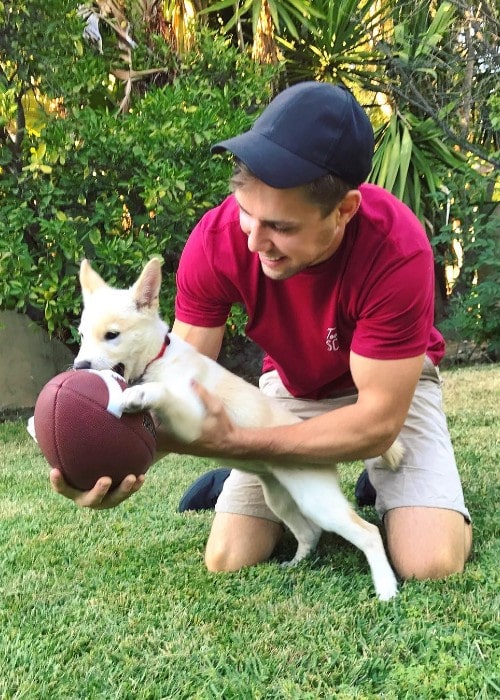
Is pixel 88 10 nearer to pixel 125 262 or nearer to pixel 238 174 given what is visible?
pixel 125 262

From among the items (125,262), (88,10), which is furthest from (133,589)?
(88,10)

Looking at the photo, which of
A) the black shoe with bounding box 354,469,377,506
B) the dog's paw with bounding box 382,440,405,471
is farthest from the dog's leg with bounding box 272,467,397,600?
the black shoe with bounding box 354,469,377,506

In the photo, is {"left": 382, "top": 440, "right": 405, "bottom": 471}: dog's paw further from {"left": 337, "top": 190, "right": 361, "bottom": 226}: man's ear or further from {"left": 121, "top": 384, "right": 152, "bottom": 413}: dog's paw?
{"left": 121, "top": 384, "right": 152, "bottom": 413}: dog's paw

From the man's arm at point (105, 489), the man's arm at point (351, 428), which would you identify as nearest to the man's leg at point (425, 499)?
the man's arm at point (351, 428)

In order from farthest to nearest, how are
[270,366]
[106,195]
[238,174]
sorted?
1. [106,195]
2. [270,366]
3. [238,174]

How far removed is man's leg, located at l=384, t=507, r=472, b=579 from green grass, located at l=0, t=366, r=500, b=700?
0.27ft

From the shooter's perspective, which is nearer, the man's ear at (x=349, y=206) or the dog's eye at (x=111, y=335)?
the man's ear at (x=349, y=206)

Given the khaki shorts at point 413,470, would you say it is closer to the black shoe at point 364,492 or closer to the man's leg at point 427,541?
the man's leg at point 427,541

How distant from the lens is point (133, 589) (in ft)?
8.73

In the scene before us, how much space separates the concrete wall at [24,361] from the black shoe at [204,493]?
3841 mm

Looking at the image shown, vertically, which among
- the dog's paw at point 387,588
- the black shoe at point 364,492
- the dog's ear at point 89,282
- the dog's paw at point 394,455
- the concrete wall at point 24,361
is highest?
the dog's ear at point 89,282

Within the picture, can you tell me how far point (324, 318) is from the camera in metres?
2.66

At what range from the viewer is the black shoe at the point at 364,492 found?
3543 millimetres

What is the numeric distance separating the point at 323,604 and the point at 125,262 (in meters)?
3.80
